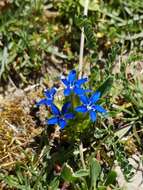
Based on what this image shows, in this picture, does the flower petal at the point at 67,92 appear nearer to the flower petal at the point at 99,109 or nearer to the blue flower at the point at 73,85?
the blue flower at the point at 73,85

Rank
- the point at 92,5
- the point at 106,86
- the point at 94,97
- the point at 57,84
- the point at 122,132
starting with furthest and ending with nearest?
the point at 92,5 < the point at 57,84 < the point at 122,132 < the point at 106,86 < the point at 94,97

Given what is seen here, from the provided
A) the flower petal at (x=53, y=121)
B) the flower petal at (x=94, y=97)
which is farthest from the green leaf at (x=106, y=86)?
the flower petal at (x=53, y=121)

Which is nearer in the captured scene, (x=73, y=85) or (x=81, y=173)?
(x=81, y=173)

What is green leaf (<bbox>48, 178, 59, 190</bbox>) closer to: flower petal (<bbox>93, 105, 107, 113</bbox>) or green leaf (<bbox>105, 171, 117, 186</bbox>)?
green leaf (<bbox>105, 171, 117, 186</bbox>)

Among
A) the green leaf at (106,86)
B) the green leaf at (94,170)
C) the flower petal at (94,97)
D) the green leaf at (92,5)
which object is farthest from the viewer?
the green leaf at (92,5)

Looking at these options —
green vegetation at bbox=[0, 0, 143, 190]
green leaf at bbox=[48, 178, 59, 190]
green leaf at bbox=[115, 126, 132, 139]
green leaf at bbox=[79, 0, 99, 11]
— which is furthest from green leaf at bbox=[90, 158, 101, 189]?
green leaf at bbox=[79, 0, 99, 11]

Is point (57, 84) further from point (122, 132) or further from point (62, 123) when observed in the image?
point (62, 123)

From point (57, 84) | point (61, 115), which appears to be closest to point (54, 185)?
point (61, 115)
